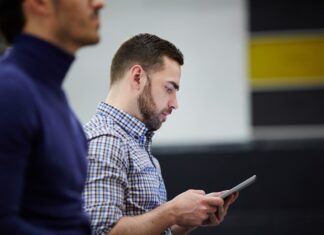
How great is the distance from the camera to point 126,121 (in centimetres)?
223

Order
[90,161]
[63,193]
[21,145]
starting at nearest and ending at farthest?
[21,145]
[63,193]
[90,161]

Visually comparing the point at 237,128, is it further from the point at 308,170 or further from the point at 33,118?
the point at 33,118

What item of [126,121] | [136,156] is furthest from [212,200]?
[126,121]

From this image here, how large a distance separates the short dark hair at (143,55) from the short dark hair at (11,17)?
93cm

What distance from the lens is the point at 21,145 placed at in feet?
4.21

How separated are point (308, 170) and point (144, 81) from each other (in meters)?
3.14

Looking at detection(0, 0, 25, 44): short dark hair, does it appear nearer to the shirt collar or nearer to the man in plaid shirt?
the man in plaid shirt

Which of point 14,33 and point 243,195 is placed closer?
point 14,33

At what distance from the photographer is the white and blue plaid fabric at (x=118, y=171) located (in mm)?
2025

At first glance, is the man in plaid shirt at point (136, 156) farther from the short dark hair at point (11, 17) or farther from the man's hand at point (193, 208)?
the short dark hair at point (11, 17)

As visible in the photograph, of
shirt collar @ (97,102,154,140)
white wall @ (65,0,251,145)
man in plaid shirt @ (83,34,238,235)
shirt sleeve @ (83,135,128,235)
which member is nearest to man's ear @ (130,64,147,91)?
man in plaid shirt @ (83,34,238,235)

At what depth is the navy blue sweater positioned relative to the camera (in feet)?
4.21

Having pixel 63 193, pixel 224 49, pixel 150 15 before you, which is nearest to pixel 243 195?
pixel 224 49

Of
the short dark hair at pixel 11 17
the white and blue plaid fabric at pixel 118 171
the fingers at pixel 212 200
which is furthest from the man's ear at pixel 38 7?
the fingers at pixel 212 200
